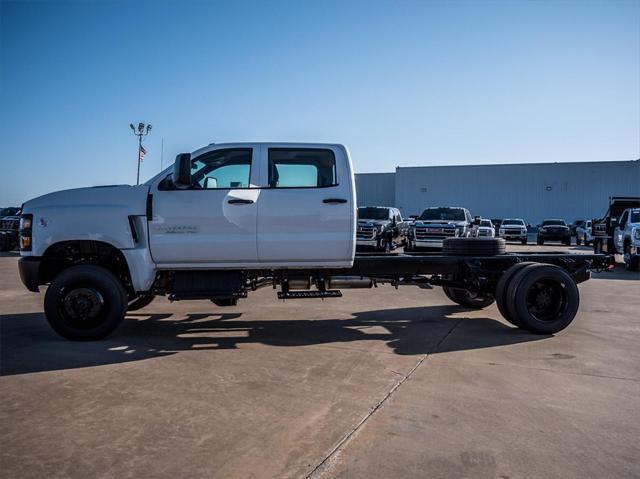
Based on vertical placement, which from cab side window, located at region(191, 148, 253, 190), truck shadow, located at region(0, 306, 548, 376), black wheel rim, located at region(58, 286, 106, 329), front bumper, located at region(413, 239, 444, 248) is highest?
cab side window, located at region(191, 148, 253, 190)

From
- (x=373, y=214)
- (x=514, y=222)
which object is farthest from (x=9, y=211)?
(x=514, y=222)

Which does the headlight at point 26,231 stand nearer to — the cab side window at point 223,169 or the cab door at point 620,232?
the cab side window at point 223,169

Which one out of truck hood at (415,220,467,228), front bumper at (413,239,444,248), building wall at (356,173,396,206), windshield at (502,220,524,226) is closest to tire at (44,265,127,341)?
front bumper at (413,239,444,248)

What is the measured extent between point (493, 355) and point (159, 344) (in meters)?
3.70

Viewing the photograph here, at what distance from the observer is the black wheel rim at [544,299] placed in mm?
6840

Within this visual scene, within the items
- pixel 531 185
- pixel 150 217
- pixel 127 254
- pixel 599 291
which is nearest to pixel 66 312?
pixel 127 254

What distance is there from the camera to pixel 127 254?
608cm

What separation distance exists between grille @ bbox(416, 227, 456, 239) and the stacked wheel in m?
10.8

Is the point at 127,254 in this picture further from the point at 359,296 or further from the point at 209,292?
the point at 359,296

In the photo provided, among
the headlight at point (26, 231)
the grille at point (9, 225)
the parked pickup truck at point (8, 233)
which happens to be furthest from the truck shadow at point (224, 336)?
the grille at point (9, 225)

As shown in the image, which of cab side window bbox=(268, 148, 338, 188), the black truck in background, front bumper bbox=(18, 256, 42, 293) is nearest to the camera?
front bumper bbox=(18, 256, 42, 293)

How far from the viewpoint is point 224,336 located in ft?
21.3

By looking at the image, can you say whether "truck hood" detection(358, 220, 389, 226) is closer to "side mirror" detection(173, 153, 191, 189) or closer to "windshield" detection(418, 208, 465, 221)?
"windshield" detection(418, 208, 465, 221)

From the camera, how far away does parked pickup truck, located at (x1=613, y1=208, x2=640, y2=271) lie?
1597cm
